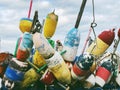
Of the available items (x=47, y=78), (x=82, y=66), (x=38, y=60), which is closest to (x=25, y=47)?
(x=38, y=60)

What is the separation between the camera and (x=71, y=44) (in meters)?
5.12

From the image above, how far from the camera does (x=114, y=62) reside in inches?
210

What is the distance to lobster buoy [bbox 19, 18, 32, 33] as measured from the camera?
5.38m

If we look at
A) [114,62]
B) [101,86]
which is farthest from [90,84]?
[114,62]

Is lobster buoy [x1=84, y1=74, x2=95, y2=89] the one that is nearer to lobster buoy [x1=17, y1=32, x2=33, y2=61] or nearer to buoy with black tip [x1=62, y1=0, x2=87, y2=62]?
buoy with black tip [x1=62, y1=0, x2=87, y2=62]

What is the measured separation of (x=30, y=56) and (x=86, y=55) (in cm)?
75

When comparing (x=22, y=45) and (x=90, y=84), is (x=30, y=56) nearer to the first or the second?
(x=22, y=45)

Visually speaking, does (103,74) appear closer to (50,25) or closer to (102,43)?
(102,43)

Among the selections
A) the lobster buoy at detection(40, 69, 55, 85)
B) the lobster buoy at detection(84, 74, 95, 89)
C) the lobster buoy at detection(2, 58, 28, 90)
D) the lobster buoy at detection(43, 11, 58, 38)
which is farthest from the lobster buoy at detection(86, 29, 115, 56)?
the lobster buoy at detection(2, 58, 28, 90)

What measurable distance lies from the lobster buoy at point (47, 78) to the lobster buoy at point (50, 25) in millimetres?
528

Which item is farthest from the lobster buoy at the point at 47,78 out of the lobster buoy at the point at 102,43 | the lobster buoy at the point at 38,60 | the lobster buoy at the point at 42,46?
the lobster buoy at the point at 102,43

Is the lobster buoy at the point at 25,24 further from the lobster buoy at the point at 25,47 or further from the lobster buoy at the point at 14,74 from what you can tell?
the lobster buoy at the point at 14,74

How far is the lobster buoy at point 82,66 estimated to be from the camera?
4.76 m

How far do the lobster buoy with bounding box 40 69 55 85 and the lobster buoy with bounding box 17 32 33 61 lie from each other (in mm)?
309
